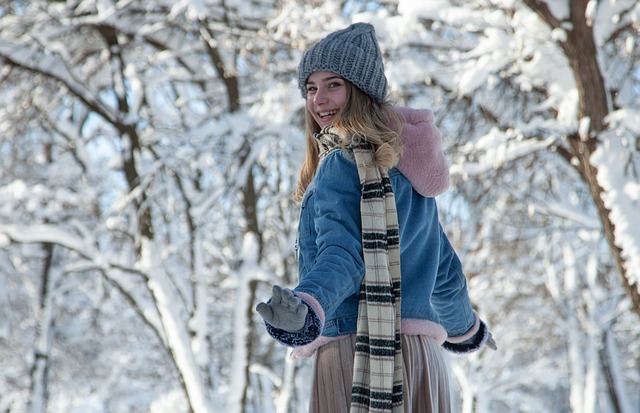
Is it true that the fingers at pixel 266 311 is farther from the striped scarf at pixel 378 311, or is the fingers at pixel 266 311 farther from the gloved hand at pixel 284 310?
the striped scarf at pixel 378 311

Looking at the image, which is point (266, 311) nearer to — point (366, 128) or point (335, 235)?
point (335, 235)

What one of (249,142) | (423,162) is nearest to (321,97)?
(423,162)

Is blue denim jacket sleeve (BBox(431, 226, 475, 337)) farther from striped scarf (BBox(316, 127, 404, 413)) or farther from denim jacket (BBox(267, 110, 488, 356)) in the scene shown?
striped scarf (BBox(316, 127, 404, 413))

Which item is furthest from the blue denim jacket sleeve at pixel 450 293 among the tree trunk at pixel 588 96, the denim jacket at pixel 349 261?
the tree trunk at pixel 588 96

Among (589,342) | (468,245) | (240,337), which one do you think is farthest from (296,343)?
(589,342)

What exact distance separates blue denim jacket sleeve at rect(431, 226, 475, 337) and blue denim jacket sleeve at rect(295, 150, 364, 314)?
1.53ft

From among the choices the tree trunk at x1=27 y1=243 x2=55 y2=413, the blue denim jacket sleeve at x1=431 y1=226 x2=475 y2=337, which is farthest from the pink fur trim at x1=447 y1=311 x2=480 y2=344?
the tree trunk at x1=27 y1=243 x2=55 y2=413

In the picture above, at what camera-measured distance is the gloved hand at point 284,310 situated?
5.79ft

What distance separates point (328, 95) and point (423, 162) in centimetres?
33

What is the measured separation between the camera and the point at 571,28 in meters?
4.92

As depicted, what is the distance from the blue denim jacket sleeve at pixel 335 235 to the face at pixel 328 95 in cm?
18

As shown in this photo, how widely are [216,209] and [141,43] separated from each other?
2024 mm

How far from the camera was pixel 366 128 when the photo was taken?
2.17 meters

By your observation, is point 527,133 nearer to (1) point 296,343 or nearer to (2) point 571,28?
(2) point 571,28
